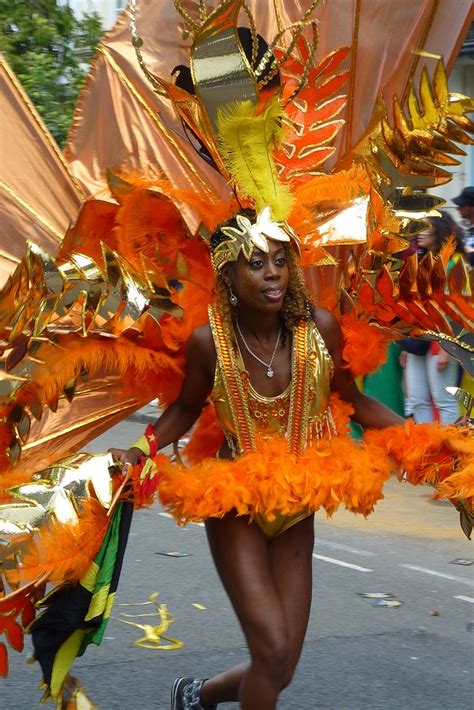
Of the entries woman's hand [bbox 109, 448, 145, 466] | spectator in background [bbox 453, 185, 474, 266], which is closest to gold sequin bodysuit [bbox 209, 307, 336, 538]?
woman's hand [bbox 109, 448, 145, 466]

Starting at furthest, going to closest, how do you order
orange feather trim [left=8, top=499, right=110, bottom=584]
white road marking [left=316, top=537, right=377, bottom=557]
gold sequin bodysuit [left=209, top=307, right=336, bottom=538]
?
white road marking [left=316, top=537, right=377, bottom=557], gold sequin bodysuit [left=209, top=307, right=336, bottom=538], orange feather trim [left=8, top=499, right=110, bottom=584]

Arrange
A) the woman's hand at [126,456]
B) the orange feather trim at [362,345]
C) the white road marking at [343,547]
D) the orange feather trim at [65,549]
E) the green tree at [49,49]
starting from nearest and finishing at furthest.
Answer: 1. the orange feather trim at [65,549]
2. the woman's hand at [126,456]
3. the orange feather trim at [362,345]
4. the white road marking at [343,547]
5. the green tree at [49,49]

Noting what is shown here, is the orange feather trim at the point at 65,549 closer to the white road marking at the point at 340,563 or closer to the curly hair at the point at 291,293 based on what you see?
the curly hair at the point at 291,293

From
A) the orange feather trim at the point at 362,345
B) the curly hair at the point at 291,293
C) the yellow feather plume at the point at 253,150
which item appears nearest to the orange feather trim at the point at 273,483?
the orange feather trim at the point at 362,345

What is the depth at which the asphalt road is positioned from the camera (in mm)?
4746

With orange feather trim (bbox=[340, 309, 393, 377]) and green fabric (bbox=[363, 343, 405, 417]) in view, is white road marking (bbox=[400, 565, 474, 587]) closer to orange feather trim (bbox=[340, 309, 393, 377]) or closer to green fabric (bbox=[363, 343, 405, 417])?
orange feather trim (bbox=[340, 309, 393, 377])

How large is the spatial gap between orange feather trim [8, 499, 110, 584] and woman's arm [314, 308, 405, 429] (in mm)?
864

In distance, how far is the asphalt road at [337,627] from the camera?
4746 mm

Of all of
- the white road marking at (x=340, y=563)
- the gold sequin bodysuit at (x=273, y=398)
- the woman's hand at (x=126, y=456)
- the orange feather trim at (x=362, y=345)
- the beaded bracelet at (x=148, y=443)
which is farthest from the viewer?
the white road marking at (x=340, y=563)

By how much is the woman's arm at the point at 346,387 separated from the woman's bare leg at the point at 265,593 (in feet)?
1.29

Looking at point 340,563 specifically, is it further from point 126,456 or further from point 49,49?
point 49,49

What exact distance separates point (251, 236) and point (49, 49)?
26.3 ft

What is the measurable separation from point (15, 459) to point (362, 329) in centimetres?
116

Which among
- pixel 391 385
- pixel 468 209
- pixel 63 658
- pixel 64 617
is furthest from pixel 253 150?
pixel 391 385
